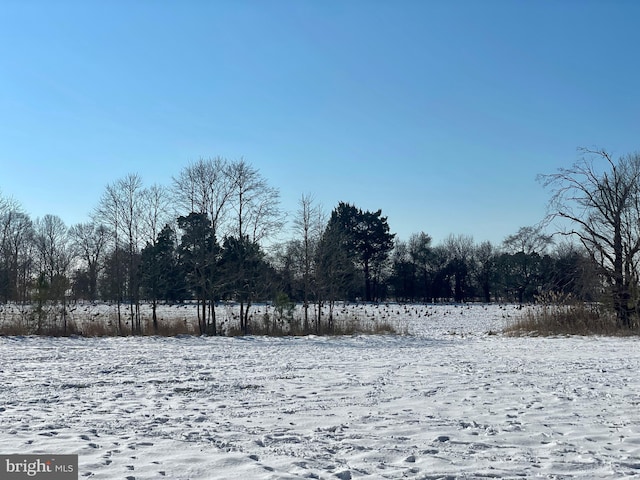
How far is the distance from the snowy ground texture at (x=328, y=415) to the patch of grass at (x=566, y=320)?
27.6ft

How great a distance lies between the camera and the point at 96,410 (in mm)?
7137

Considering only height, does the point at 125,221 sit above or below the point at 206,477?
above

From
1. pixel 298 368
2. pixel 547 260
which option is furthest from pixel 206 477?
pixel 547 260

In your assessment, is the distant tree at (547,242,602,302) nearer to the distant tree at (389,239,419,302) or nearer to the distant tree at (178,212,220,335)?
the distant tree at (178,212,220,335)

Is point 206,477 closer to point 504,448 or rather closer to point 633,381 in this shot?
point 504,448

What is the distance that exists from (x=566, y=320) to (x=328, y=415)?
1845cm

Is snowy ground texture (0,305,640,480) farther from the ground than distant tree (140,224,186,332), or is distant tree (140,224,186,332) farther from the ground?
distant tree (140,224,186,332)

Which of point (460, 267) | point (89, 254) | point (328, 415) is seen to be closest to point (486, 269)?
point (460, 267)

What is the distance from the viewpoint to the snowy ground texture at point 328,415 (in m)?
4.88

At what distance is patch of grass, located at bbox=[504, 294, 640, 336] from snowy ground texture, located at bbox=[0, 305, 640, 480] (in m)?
8.42

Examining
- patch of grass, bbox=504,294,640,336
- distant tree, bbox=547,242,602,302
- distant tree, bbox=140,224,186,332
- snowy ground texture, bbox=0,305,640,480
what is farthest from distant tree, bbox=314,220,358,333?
snowy ground texture, bbox=0,305,640,480

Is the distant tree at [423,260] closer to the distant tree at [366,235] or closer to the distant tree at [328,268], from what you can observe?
the distant tree at [366,235]

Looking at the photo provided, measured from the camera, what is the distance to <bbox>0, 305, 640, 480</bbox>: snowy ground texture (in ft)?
16.0

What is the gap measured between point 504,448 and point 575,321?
61.9 feet
